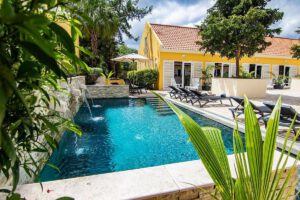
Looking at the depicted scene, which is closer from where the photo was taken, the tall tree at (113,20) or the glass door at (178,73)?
the tall tree at (113,20)

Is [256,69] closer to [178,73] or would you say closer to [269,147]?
[178,73]

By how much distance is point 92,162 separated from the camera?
4.53 meters

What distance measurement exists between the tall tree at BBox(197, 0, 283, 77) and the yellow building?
3.72 meters

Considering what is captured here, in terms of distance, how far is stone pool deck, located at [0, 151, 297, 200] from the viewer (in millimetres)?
2150

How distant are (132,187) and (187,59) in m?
17.3

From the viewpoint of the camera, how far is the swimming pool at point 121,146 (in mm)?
4352

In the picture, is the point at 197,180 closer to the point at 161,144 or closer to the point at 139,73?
the point at 161,144

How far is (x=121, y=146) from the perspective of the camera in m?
5.51

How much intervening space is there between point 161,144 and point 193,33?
18016 millimetres

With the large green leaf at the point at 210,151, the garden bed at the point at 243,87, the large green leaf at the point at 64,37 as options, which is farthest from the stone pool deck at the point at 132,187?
the garden bed at the point at 243,87

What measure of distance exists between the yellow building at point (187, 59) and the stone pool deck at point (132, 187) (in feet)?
48.8

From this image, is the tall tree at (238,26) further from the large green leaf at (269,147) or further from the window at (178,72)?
the large green leaf at (269,147)

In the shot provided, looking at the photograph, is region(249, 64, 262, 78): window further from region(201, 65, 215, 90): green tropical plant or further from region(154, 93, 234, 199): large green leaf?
region(154, 93, 234, 199): large green leaf

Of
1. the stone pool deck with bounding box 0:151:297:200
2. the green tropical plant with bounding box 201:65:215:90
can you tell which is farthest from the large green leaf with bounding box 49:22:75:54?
the green tropical plant with bounding box 201:65:215:90
